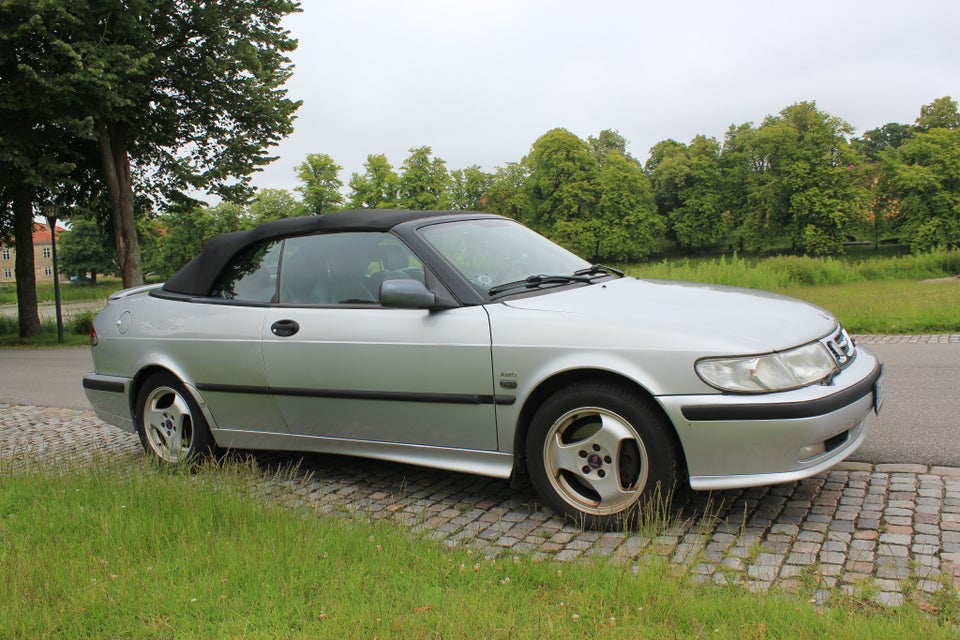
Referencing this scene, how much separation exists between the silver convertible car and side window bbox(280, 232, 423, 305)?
11 mm

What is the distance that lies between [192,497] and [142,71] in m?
15.6

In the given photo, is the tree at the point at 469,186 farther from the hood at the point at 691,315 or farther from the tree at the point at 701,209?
the hood at the point at 691,315

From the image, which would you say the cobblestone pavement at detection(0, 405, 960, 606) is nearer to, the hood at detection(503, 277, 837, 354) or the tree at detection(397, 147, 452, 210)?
the hood at detection(503, 277, 837, 354)

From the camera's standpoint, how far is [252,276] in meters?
5.32

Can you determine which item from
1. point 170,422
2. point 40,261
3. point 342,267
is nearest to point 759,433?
point 342,267

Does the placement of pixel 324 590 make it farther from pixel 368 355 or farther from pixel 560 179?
pixel 560 179

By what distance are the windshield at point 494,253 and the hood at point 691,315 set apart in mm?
310

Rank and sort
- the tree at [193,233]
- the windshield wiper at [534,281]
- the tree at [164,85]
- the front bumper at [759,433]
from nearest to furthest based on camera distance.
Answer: the front bumper at [759,433], the windshield wiper at [534,281], the tree at [164,85], the tree at [193,233]

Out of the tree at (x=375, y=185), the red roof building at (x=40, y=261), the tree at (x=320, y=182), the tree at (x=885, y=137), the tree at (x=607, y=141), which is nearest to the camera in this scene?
the tree at (x=320, y=182)

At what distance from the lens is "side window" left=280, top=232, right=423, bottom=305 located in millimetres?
4715

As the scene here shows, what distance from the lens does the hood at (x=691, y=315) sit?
3.72 meters

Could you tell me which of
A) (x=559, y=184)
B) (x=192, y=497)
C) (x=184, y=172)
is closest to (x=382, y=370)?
(x=192, y=497)

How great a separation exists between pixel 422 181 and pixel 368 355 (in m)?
47.1

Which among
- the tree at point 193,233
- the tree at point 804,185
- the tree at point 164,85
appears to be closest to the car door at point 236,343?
the tree at point 164,85
